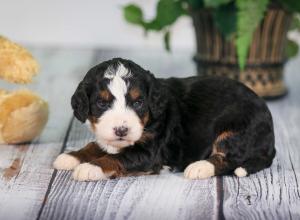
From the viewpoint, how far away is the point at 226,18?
200 inches

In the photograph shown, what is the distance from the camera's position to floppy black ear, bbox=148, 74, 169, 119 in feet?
11.7

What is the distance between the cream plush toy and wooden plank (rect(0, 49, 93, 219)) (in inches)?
6.6

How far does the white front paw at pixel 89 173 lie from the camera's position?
354 cm

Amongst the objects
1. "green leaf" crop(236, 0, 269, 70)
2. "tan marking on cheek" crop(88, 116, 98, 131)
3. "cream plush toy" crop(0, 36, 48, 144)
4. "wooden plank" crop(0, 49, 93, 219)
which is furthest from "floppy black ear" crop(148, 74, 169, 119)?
"green leaf" crop(236, 0, 269, 70)

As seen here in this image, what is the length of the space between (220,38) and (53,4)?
9.25ft

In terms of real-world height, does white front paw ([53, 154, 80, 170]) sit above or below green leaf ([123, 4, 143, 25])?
below

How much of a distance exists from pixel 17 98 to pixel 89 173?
80 centimetres

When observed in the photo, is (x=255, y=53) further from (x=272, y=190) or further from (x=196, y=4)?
(x=272, y=190)

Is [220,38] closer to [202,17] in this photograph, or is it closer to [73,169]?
[202,17]

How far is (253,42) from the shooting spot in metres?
5.34

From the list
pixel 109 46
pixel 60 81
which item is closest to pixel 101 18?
pixel 109 46

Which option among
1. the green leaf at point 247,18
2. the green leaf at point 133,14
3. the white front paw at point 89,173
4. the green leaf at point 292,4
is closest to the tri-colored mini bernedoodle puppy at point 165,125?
the white front paw at point 89,173

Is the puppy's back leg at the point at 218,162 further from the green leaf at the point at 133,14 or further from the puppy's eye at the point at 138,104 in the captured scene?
the green leaf at the point at 133,14

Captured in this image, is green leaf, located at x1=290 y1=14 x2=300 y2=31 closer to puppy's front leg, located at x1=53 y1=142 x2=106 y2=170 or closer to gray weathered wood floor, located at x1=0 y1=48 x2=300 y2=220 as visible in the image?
gray weathered wood floor, located at x1=0 y1=48 x2=300 y2=220
